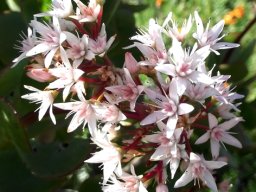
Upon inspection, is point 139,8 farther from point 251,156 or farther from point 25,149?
point 25,149

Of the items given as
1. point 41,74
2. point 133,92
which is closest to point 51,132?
point 41,74

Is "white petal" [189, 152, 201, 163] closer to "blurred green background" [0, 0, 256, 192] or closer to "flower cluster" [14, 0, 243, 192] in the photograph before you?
"flower cluster" [14, 0, 243, 192]

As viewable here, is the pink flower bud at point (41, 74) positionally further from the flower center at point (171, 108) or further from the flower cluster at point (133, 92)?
the flower center at point (171, 108)

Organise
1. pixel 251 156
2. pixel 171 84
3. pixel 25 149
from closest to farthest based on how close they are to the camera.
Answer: pixel 171 84, pixel 25 149, pixel 251 156

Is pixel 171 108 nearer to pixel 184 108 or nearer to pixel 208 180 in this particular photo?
pixel 184 108

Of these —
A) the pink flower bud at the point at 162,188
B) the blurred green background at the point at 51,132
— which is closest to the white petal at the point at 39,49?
the blurred green background at the point at 51,132

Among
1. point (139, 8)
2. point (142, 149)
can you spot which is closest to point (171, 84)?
point (142, 149)
